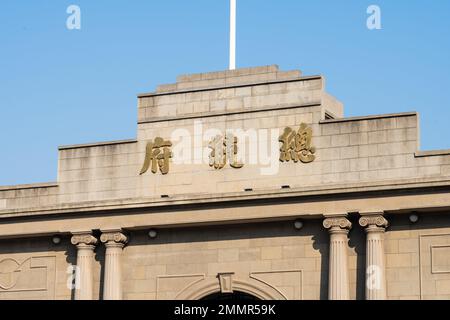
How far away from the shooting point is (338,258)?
148ft

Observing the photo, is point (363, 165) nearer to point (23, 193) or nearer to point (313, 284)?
point (313, 284)

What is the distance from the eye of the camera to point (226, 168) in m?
47.3

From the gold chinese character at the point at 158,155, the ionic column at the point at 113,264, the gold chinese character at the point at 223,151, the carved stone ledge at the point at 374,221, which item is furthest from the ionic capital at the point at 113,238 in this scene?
the carved stone ledge at the point at 374,221

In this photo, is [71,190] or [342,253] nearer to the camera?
[342,253]

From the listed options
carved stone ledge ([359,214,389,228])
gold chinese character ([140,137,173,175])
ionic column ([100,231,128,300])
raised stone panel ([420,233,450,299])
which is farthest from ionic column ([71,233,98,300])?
raised stone panel ([420,233,450,299])

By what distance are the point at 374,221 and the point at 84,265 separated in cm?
1071

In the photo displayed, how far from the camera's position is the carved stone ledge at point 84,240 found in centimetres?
4867

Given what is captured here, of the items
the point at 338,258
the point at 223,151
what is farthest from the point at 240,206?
the point at 338,258

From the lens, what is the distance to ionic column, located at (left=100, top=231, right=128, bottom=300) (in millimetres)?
48031

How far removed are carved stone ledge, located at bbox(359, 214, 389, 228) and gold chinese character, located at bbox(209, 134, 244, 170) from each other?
195 inches

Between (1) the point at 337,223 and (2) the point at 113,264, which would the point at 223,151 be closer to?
(1) the point at 337,223

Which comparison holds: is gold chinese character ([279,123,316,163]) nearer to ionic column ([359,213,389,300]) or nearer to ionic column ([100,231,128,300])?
ionic column ([359,213,389,300])

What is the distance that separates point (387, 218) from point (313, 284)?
11.1ft

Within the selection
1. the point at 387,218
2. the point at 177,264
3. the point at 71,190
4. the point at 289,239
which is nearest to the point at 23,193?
the point at 71,190
